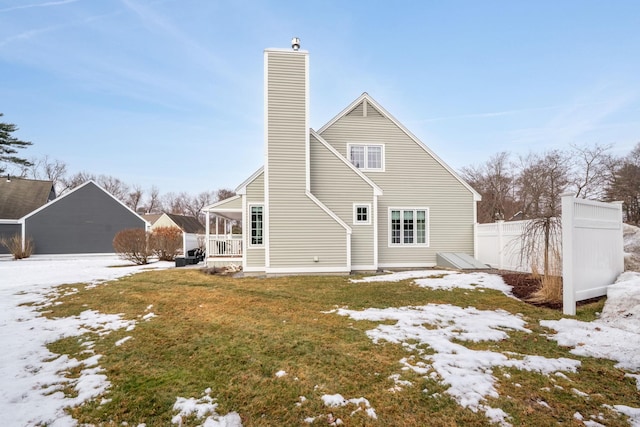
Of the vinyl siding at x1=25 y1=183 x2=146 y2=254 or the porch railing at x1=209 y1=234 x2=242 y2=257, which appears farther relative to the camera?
the vinyl siding at x1=25 y1=183 x2=146 y2=254

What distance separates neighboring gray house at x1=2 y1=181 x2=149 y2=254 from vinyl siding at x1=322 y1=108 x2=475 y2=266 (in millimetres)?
20972

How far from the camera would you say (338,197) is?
1208 centimetres

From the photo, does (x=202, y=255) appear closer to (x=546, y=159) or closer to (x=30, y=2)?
(x=30, y=2)

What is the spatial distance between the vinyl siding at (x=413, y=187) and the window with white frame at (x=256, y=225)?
187 inches

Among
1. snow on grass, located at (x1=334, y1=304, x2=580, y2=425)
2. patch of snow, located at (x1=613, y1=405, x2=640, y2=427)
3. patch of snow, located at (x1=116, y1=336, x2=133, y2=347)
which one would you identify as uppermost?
patch of snow, located at (x1=613, y1=405, x2=640, y2=427)

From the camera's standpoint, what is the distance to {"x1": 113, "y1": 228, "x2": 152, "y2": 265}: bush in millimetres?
16125

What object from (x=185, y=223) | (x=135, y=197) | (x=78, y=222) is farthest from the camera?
(x=135, y=197)

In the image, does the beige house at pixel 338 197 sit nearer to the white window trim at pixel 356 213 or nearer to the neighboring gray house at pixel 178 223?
the white window trim at pixel 356 213

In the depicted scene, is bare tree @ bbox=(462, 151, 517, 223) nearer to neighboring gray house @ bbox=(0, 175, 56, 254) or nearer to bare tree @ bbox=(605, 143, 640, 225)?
bare tree @ bbox=(605, 143, 640, 225)

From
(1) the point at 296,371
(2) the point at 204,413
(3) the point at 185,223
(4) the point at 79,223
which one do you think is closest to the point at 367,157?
(1) the point at 296,371

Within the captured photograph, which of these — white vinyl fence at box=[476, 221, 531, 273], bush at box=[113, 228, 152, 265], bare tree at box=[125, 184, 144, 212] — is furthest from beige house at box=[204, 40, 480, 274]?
bare tree at box=[125, 184, 144, 212]

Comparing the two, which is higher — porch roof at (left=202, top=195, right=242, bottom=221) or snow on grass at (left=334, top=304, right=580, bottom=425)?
porch roof at (left=202, top=195, right=242, bottom=221)

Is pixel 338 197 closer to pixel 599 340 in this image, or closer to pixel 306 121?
pixel 306 121

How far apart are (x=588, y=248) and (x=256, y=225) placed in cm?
933
